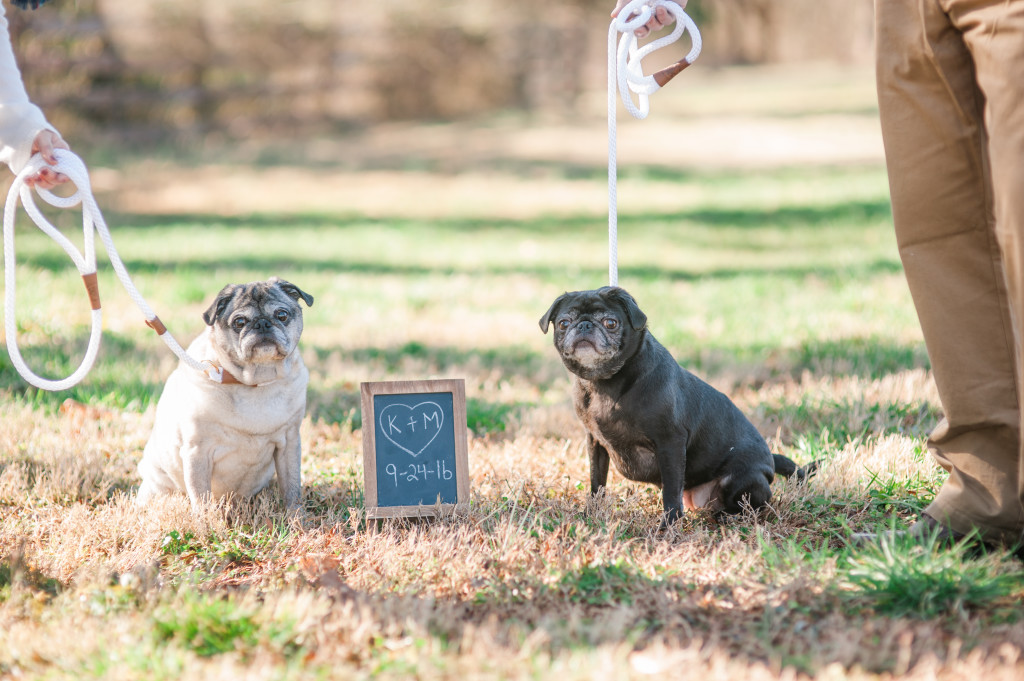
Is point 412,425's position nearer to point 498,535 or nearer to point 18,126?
point 498,535

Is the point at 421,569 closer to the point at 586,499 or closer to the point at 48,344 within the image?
the point at 586,499

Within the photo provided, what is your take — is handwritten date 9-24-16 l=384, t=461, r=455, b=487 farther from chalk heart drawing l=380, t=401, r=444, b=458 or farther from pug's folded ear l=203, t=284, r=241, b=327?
pug's folded ear l=203, t=284, r=241, b=327

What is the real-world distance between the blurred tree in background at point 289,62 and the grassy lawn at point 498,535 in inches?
508

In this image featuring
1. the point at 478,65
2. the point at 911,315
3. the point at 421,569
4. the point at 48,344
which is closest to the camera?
the point at 421,569

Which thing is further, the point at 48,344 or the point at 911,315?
the point at 911,315

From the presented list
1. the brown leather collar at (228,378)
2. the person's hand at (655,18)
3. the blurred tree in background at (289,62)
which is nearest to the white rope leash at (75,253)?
the brown leather collar at (228,378)

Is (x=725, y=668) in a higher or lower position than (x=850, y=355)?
lower

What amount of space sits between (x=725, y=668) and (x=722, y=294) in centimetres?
646

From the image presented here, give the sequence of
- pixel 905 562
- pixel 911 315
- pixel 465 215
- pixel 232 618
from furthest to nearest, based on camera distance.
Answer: pixel 465 215, pixel 911 315, pixel 905 562, pixel 232 618

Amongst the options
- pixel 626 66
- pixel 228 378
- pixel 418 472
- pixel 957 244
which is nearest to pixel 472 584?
pixel 418 472

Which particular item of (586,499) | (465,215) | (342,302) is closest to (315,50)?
(465,215)

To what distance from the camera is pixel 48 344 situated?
622cm

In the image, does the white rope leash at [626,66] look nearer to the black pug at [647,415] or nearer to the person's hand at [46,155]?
the black pug at [647,415]

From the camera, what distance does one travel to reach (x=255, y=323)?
364 cm
